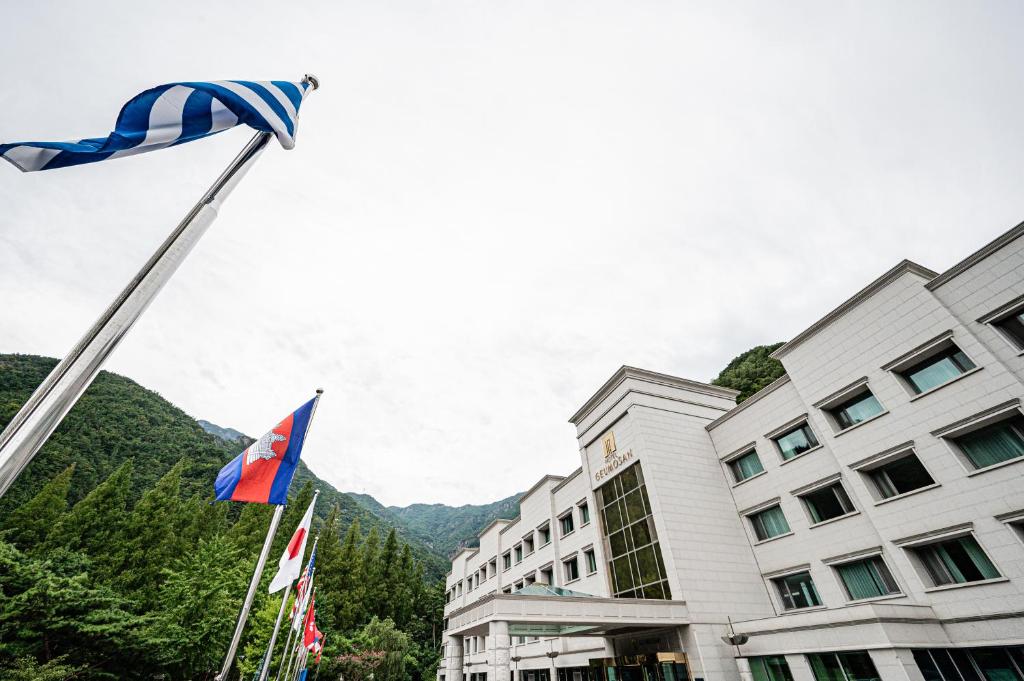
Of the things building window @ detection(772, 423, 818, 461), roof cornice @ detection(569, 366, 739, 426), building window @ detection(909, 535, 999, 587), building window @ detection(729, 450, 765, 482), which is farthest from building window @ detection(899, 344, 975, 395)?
roof cornice @ detection(569, 366, 739, 426)

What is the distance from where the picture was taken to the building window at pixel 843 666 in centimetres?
1279

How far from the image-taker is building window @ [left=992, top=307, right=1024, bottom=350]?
527 inches

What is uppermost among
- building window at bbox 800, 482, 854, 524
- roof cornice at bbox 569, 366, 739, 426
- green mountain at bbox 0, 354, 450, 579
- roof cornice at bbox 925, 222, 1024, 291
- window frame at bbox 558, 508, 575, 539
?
green mountain at bbox 0, 354, 450, 579

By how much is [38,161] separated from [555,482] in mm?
31162

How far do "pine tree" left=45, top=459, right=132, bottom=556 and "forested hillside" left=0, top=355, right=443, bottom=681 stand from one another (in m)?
0.08

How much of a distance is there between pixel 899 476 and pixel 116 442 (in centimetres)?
10072

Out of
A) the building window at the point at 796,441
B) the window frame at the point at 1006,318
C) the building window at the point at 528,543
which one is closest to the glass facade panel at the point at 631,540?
the building window at the point at 796,441

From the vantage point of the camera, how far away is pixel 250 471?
8.62 metres

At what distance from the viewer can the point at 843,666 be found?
43.7 feet

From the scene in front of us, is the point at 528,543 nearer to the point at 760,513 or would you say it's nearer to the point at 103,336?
the point at 760,513

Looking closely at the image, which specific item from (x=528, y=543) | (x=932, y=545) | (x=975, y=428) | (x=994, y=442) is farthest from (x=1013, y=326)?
(x=528, y=543)

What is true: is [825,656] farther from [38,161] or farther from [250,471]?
[38,161]

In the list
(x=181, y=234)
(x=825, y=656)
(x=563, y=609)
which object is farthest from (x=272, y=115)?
(x=825, y=656)

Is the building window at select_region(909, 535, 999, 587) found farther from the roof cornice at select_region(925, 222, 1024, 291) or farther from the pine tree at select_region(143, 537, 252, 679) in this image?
the pine tree at select_region(143, 537, 252, 679)
